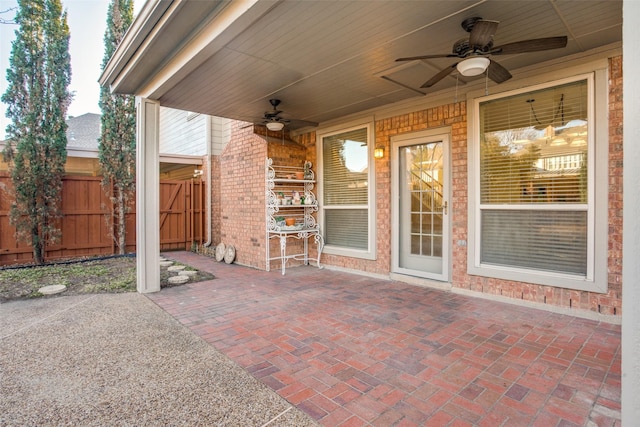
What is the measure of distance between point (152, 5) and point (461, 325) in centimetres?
419

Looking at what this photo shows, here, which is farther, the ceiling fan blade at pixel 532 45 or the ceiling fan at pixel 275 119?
the ceiling fan at pixel 275 119

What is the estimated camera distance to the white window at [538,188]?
133 inches

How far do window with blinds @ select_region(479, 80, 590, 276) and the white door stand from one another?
594 millimetres

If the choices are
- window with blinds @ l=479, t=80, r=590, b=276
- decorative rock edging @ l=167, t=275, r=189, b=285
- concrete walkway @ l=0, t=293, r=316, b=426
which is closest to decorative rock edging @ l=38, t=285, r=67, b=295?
concrete walkway @ l=0, t=293, r=316, b=426

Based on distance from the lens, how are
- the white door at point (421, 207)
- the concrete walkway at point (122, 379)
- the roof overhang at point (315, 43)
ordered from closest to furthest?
the concrete walkway at point (122, 379) < the roof overhang at point (315, 43) < the white door at point (421, 207)

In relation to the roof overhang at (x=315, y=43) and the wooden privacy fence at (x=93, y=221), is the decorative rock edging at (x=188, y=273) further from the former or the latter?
the wooden privacy fence at (x=93, y=221)

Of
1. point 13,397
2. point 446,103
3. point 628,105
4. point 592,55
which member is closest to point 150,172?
point 13,397

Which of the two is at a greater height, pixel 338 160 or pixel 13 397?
pixel 338 160

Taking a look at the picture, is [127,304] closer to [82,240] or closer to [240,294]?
[240,294]

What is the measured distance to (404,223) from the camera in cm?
513

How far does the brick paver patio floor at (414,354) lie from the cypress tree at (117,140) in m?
4.10

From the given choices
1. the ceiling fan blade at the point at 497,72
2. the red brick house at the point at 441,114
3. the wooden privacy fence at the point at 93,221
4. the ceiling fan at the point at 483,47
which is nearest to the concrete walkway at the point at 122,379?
the red brick house at the point at 441,114

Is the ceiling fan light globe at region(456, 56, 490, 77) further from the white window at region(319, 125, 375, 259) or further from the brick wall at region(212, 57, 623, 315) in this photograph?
the white window at region(319, 125, 375, 259)

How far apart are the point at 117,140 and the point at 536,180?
7.99 metres
